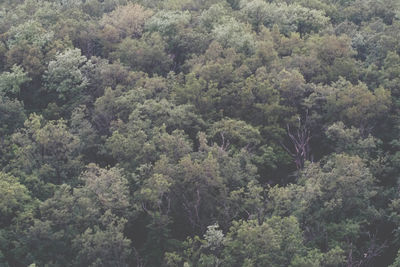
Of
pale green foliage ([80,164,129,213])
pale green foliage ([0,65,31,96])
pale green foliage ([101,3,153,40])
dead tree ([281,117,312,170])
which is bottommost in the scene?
dead tree ([281,117,312,170])

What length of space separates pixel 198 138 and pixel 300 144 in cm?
902

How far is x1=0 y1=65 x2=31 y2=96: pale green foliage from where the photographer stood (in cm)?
4844

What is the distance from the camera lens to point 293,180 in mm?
45562

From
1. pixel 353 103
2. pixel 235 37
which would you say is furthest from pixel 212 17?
pixel 353 103

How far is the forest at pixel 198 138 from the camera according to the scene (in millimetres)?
36375

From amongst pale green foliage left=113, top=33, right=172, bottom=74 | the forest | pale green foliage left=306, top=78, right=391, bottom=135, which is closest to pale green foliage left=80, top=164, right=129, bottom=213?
the forest

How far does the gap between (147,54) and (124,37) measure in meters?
6.89

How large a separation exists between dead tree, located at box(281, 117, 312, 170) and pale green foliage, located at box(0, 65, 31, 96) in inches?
932

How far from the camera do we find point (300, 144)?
46219 millimetres

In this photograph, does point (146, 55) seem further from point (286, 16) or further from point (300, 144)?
point (286, 16)

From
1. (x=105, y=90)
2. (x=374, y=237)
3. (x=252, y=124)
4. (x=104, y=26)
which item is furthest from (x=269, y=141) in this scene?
(x=104, y=26)

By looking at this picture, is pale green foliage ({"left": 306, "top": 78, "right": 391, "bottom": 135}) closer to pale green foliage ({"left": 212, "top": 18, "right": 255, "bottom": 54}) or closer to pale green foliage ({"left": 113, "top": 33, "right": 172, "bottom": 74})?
pale green foliage ({"left": 212, "top": 18, "right": 255, "bottom": 54})

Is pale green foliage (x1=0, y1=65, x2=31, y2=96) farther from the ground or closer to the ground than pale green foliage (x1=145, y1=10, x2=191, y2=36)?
closer to the ground

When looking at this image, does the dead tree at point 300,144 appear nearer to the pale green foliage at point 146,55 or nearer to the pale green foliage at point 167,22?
the pale green foliage at point 146,55
